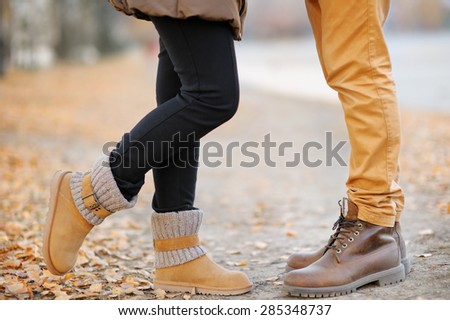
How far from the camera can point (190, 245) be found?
7.07ft

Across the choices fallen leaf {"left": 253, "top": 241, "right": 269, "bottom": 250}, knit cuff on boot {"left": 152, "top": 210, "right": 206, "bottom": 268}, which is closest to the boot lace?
knit cuff on boot {"left": 152, "top": 210, "right": 206, "bottom": 268}

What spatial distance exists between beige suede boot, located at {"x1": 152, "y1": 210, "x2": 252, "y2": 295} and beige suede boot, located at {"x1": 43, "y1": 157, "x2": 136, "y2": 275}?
0.18m

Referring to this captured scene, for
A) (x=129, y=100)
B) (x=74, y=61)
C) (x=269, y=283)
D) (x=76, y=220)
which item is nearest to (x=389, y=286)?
(x=269, y=283)

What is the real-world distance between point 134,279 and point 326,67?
1088 mm

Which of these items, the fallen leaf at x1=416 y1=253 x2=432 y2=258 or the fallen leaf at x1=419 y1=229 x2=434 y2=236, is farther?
the fallen leaf at x1=419 y1=229 x2=434 y2=236

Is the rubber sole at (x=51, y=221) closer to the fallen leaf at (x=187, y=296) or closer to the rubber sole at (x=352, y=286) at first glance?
the fallen leaf at (x=187, y=296)

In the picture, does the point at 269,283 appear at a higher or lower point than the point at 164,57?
lower

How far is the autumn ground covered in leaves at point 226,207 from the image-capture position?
2297mm

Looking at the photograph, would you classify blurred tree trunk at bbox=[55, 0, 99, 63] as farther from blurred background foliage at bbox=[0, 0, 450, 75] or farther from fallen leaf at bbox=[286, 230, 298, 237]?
fallen leaf at bbox=[286, 230, 298, 237]

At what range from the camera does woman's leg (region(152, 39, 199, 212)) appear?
2.10 meters

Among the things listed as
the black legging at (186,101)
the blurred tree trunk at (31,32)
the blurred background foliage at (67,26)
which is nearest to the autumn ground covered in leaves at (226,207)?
the black legging at (186,101)

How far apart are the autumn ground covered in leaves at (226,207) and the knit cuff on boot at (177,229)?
130 mm

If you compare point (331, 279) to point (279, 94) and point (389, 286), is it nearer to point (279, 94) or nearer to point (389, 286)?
point (389, 286)

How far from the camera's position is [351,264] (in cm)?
210
